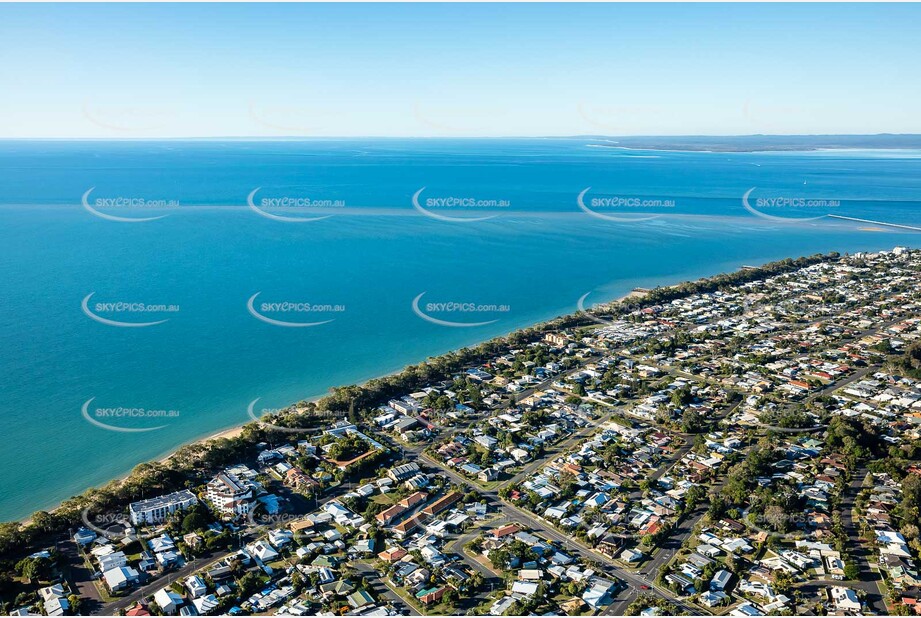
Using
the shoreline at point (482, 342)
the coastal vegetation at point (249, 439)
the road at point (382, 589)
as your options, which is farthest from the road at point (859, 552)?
the shoreline at point (482, 342)

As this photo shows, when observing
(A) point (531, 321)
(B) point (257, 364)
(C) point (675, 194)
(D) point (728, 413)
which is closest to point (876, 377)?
(D) point (728, 413)

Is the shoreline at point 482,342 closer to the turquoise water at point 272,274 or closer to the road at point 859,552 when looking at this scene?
the turquoise water at point 272,274

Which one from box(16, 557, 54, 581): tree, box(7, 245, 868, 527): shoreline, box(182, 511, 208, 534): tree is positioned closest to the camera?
box(16, 557, 54, 581): tree

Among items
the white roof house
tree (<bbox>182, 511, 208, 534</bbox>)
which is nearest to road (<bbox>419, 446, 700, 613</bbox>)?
tree (<bbox>182, 511, 208, 534</bbox>)

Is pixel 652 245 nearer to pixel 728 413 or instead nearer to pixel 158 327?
pixel 728 413

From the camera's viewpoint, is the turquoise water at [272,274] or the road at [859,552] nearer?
the road at [859,552]

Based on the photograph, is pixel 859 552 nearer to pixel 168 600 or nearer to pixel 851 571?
pixel 851 571

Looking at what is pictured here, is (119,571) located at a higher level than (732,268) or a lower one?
lower

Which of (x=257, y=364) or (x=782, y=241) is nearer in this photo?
(x=257, y=364)

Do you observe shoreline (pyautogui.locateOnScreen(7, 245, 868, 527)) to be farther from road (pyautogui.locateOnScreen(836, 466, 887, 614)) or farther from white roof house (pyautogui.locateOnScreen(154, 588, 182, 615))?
road (pyautogui.locateOnScreen(836, 466, 887, 614))
